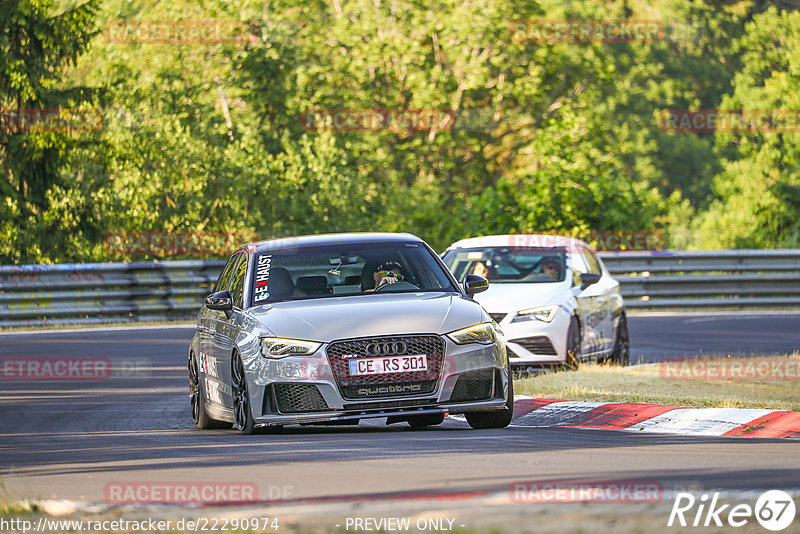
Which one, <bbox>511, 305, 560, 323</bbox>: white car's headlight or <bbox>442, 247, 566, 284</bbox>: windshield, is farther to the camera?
<bbox>442, 247, 566, 284</bbox>: windshield

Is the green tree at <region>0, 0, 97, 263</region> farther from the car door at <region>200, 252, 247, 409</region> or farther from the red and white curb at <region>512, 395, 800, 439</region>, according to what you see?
the red and white curb at <region>512, 395, 800, 439</region>

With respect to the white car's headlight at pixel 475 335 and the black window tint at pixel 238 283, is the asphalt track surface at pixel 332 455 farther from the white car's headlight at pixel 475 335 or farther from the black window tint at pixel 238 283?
the black window tint at pixel 238 283

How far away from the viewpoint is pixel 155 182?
33719 mm

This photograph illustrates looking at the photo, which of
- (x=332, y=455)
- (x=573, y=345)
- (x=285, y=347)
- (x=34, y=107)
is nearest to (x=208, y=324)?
(x=285, y=347)

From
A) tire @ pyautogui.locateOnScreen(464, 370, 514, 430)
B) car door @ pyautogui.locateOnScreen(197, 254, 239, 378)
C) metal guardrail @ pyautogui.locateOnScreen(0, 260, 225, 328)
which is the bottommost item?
metal guardrail @ pyautogui.locateOnScreen(0, 260, 225, 328)

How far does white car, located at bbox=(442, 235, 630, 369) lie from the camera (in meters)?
16.0

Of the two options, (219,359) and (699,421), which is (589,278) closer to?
(699,421)

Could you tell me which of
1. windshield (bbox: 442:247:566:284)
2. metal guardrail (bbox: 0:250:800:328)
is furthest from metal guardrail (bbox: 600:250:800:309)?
windshield (bbox: 442:247:566:284)

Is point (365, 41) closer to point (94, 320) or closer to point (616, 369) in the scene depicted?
point (94, 320)

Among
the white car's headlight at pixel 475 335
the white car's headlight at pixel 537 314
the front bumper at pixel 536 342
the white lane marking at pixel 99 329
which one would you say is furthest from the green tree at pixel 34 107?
the white car's headlight at pixel 475 335

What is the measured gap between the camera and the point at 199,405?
473 inches

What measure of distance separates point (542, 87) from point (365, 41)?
6.28 meters

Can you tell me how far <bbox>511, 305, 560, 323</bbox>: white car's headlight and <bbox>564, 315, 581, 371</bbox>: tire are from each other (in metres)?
0.25

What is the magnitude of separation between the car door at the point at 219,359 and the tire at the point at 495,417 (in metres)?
1.82
